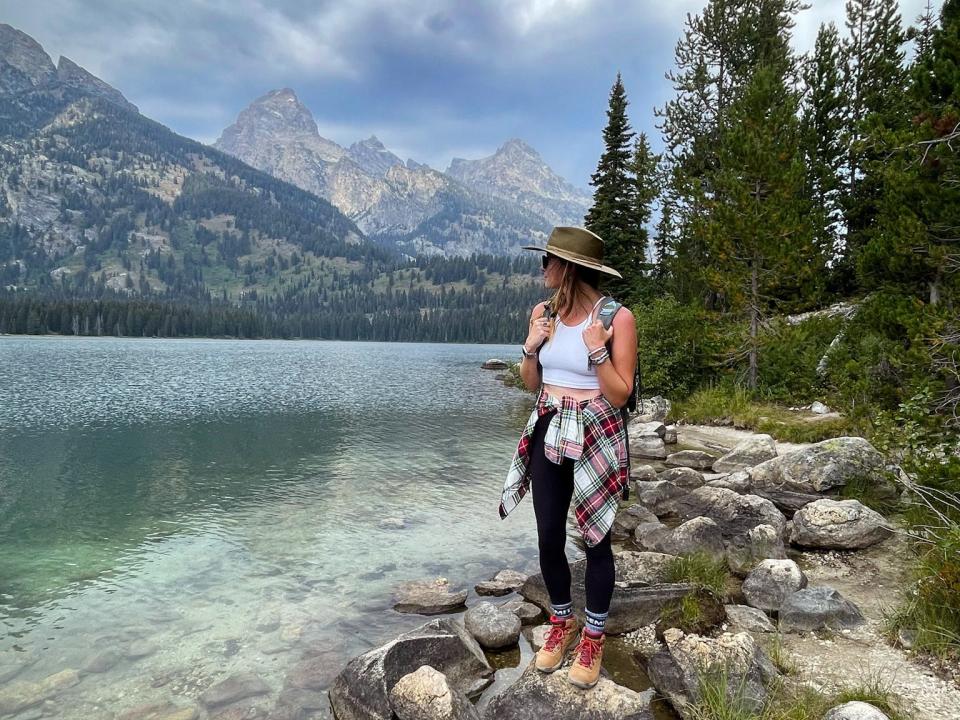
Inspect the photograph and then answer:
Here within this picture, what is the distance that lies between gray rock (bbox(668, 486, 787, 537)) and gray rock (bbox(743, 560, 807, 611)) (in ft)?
6.70

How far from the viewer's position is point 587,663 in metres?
4.52

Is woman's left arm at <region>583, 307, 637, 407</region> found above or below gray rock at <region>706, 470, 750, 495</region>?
above

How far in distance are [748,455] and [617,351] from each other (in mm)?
12620

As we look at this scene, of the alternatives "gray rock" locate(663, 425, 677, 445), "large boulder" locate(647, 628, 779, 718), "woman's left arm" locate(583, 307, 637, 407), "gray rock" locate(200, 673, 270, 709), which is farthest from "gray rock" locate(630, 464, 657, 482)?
"woman's left arm" locate(583, 307, 637, 407)

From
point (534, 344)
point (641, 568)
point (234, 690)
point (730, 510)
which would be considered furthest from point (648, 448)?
point (534, 344)

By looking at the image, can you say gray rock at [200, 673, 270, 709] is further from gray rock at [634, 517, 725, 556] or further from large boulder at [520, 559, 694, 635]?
gray rock at [634, 517, 725, 556]

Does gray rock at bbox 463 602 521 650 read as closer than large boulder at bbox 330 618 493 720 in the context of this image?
No

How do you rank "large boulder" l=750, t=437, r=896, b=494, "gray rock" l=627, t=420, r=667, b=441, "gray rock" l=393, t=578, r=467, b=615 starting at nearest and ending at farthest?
"gray rock" l=393, t=578, r=467, b=615, "large boulder" l=750, t=437, r=896, b=494, "gray rock" l=627, t=420, r=667, b=441

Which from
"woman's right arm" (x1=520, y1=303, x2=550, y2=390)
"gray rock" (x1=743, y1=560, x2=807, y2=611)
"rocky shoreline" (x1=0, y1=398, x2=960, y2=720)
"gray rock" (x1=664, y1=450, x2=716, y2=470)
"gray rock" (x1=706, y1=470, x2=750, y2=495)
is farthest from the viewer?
"gray rock" (x1=664, y1=450, x2=716, y2=470)

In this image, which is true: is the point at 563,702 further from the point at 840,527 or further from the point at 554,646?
the point at 840,527

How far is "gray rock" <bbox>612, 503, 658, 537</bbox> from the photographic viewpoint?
11.0 meters

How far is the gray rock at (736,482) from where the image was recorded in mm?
12023

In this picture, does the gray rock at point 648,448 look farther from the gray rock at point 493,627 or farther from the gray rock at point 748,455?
the gray rock at point 493,627

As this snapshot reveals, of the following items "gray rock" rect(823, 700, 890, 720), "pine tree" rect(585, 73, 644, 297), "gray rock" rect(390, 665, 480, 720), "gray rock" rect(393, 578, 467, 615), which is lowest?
"gray rock" rect(393, 578, 467, 615)
